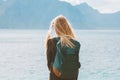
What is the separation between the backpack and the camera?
4.99 meters

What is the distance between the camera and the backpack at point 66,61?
16.4 ft

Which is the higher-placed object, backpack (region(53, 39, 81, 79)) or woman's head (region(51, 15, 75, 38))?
woman's head (region(51, 15, 75, 38))

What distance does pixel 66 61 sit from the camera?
16.5ft

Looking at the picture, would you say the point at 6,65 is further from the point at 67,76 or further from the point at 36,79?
the point at 67,76

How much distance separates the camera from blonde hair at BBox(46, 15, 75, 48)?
502 centimetres

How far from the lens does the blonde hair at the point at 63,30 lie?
5.02 m

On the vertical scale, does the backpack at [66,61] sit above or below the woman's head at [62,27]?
below

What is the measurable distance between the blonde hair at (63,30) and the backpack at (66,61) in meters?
0.05

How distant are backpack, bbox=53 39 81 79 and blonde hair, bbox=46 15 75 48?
0.05 metres

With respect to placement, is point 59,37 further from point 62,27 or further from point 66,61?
point 66,61

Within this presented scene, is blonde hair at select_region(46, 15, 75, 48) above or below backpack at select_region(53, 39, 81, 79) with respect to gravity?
above

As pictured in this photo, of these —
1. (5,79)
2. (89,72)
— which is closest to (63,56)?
(5,79)

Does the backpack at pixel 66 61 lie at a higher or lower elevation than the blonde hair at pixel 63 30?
lower

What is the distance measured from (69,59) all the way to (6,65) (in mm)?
28494
